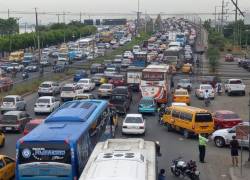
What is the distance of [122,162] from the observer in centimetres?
1477

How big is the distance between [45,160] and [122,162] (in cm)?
411

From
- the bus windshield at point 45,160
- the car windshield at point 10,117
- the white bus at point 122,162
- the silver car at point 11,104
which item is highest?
the white bus at point 122,162

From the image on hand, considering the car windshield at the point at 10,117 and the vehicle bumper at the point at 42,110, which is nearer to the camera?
the car windshield at the point at 10,117

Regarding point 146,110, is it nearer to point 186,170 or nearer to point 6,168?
point 186,170

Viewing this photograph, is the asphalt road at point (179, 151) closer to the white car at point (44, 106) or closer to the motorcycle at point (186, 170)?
the motorcycle at point (186, 170)

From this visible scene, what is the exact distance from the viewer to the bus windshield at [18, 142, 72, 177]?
18078 mm

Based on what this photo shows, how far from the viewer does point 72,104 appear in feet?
82.4

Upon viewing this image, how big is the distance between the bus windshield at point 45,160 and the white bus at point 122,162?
1.36 metres

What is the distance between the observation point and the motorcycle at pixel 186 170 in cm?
2219

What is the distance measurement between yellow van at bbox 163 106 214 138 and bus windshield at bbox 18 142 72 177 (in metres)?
15.0

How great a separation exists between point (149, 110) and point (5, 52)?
79684mm

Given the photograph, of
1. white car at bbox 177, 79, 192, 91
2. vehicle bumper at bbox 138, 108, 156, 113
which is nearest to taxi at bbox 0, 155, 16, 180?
vehicle bumper at bbox 138, 108, 156, 113

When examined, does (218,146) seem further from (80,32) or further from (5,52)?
(80,32)

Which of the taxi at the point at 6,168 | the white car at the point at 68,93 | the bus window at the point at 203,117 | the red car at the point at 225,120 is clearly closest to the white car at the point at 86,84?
the white car at the point at 68,93
